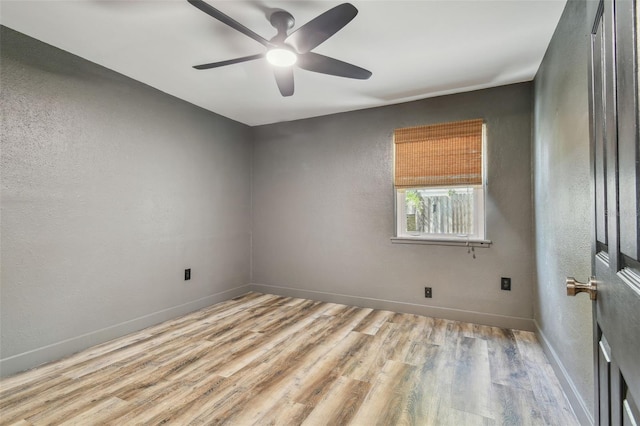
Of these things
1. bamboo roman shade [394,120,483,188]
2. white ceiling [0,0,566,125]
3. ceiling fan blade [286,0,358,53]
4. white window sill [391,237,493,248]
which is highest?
white ceiling [0,0,566,125]

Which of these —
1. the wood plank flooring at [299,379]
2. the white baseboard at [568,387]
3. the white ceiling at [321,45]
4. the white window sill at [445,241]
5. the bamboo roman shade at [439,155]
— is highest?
the white ceiling at [321,45]

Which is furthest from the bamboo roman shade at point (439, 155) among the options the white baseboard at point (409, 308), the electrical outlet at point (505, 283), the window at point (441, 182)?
the white baseboard at point (409, 308)

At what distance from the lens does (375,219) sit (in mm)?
3555

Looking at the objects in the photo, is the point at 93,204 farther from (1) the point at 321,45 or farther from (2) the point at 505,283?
(2) the point at 505,283

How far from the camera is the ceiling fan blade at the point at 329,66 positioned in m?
2.00

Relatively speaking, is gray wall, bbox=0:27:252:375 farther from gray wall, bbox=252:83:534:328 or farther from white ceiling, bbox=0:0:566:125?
gray wall, bbox=252:83:534:328

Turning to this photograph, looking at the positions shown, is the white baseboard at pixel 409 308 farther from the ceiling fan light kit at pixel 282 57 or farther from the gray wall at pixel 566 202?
the ceiling fan light kit at pixel 282 57

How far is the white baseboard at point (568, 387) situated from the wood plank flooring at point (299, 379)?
0.17 ft

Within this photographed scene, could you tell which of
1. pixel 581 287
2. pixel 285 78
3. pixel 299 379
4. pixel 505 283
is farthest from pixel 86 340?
pixel 505 283

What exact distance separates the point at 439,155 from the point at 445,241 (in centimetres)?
89

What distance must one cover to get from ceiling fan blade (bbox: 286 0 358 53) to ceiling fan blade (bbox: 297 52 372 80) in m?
→ 0.10

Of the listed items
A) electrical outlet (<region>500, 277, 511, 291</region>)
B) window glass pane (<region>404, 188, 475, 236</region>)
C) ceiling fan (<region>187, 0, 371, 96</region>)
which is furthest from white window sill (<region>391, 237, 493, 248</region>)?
ceiling fan (<region>187, 0, 371, 96</region>)

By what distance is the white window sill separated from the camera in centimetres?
305

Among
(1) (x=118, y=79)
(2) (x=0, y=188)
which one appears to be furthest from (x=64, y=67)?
(2) (x=0, y=188)
